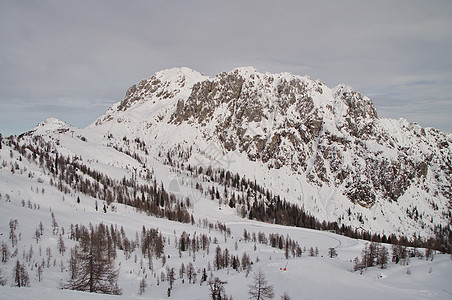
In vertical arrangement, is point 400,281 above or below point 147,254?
above

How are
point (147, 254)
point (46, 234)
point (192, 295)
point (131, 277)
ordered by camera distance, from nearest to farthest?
1. point (192, 295)
2. point (131, 277)
3. point (46, 234)
4. point (147, 254)

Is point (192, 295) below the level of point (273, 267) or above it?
below

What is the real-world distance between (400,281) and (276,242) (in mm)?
98268

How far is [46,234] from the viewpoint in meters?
94.4

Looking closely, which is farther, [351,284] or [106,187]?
[106,187]

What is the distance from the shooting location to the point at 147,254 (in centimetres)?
10512

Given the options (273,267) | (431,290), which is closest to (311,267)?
(273,267)

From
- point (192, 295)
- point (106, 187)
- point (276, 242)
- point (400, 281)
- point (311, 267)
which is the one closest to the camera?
point (400, 281)

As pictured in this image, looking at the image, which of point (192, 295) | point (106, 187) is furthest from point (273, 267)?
point (106, 187)

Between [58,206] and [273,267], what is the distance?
428 ft

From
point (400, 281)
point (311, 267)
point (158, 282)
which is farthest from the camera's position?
point (158, 282)

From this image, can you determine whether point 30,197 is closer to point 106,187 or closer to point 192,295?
point 106,187

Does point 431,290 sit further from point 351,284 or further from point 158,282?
point 158,282

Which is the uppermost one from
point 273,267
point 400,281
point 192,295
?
point 400,281
